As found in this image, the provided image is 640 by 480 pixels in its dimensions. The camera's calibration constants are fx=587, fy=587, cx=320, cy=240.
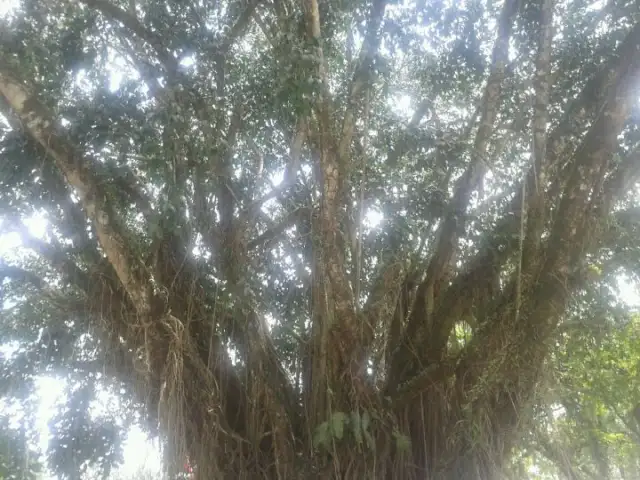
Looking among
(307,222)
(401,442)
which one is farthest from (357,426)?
(307,222)

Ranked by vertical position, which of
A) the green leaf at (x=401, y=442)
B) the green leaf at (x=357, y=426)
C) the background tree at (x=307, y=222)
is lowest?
the green leaf at (x=401, y=442)

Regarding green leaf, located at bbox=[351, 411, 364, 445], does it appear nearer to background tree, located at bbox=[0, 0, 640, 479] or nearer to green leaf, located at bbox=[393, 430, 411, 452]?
background tree, located at bbox=[0, 0, 640, 479]

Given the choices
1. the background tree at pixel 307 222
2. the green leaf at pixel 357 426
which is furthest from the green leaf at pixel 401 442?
the green leaf at pixel 357 426

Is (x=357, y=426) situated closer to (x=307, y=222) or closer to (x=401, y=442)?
(x=401, y=442)

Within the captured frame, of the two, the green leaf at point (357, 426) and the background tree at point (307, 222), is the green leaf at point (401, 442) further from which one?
the green leaf at point (357, 426)

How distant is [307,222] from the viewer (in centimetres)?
420

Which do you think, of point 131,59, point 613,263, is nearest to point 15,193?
point 131,59

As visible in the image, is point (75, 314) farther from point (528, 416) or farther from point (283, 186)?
point (528, 416)

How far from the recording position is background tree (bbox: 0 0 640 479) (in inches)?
134

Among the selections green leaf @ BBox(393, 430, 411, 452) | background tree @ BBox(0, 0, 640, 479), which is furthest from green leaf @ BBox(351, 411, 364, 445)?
green leaf @ BBox(393, 430, 411, 452)

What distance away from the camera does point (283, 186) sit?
177 inches

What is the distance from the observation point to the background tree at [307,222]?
11.2ft

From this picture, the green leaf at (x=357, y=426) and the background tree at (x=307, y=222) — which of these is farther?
the background tree at (x=307, y=222)

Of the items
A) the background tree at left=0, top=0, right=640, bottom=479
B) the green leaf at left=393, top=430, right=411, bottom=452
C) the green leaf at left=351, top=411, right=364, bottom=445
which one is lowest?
the green leaf at left=393, top=430, right=411, bottom=452
